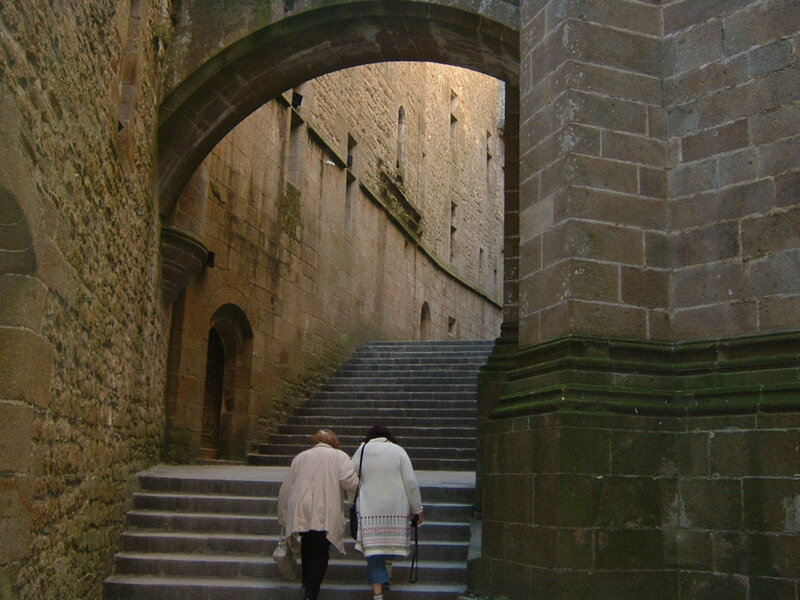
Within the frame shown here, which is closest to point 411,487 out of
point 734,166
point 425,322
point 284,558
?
point 284,558

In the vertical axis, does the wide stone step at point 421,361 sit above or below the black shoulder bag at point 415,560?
above

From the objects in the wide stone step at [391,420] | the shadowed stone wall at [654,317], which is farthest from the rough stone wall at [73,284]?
the wide stone step at [391,420]

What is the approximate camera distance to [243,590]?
611cm

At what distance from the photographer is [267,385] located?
12000 mm

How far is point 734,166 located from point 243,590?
4.19 metres

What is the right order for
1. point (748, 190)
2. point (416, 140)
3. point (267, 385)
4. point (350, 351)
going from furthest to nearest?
point (416, 140) < point (350, 351) < point (267, 385) < point (748, 190)

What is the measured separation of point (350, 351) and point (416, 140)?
750 cm

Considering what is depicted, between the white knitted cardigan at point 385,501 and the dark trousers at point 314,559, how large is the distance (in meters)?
0.25

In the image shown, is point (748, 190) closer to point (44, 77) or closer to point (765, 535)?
point (765, 535)

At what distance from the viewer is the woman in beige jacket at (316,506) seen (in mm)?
5691

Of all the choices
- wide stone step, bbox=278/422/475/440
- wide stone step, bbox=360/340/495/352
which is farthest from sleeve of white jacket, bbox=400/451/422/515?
wide stone step, bbox=360/340/495/352

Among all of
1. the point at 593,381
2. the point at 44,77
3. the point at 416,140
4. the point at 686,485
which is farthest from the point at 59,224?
the point at 416,140

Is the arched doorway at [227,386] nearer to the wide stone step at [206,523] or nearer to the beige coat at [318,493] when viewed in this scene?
the wide stone step at [206,523]

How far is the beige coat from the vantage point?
224 inches
